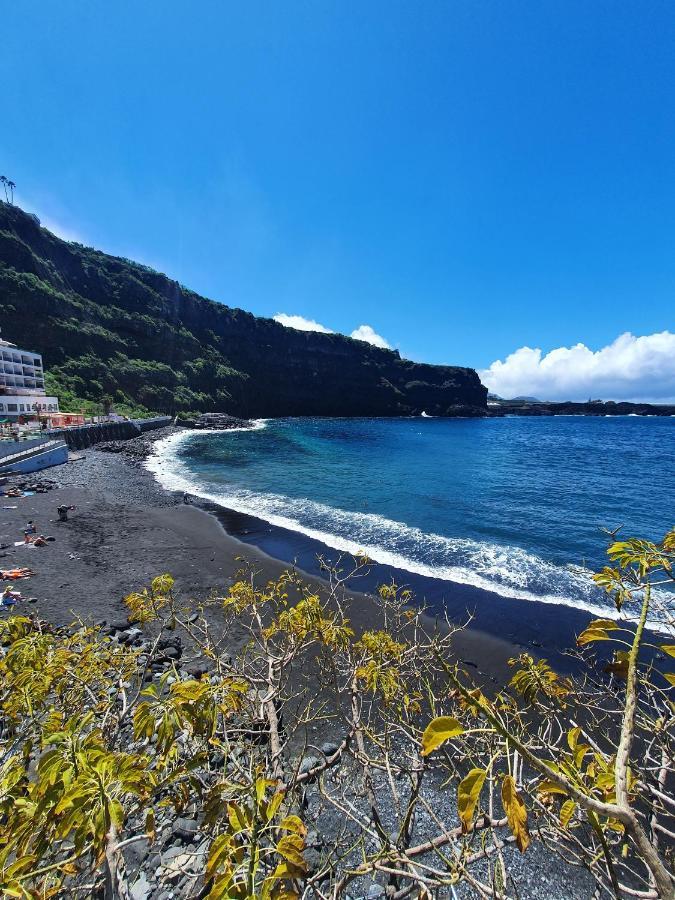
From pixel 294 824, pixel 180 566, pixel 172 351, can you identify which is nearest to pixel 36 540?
pixel 180 566

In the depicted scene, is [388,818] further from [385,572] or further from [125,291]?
[125,291]

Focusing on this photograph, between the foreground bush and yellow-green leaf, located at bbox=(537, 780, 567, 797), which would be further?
the foreground bush

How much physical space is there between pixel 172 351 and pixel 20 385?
160 feet

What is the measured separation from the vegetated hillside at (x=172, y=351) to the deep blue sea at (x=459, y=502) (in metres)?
42.3

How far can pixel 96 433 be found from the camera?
4478cm

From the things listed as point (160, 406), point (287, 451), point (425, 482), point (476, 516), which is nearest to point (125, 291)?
point (160, 406)

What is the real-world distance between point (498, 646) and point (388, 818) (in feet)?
18.7

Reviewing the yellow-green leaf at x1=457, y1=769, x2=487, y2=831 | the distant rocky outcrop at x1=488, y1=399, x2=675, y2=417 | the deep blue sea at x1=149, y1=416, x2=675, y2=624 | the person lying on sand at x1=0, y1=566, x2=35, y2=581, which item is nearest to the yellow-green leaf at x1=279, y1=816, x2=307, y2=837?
the yellow-green leaf at x1=457, y1=769, x2=487, y2=831

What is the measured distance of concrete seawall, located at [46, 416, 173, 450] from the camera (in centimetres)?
3756

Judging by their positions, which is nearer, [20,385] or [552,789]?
[552,789]

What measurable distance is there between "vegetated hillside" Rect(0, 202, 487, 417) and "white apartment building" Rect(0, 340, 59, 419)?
787 centimetres

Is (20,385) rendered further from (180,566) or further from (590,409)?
(590,409)

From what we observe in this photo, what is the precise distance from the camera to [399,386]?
15300cm

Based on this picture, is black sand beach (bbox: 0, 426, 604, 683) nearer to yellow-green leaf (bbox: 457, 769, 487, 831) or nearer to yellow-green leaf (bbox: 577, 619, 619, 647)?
yellow-green leaf (bbox: 577, 619, 619, 647)
